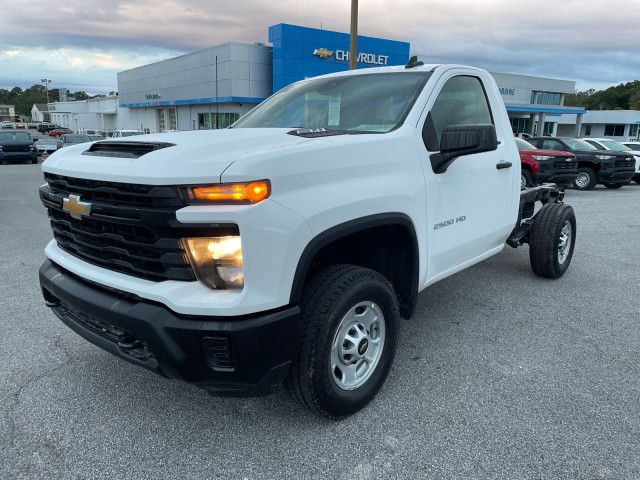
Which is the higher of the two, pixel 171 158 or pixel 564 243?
pixel 171 158

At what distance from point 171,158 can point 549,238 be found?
13.9 feet

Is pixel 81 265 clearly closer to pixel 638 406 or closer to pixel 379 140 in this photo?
pixel 379 140

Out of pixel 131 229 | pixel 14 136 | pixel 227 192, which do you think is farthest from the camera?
pixel 14 136

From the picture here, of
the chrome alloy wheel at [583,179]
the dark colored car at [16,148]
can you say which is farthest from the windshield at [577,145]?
the dark colored car at [16,148]

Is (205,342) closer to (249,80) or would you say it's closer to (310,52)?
(310,52)

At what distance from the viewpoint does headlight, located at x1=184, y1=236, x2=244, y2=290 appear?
2.26 m

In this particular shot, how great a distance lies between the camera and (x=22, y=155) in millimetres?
24328

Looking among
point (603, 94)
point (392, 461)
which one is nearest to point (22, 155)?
point (392, 461)

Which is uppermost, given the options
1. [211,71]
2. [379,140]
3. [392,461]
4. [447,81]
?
[211,71]

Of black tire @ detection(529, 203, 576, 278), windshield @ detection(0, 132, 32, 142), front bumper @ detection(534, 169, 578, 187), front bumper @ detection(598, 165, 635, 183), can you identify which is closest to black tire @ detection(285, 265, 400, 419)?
black tire @ detection(529, 203, 576, 278)

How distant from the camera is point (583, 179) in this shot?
16.4 metres

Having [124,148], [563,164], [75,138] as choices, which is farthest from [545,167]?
[75,138]

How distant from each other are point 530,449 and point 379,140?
Result: 5.96 feet

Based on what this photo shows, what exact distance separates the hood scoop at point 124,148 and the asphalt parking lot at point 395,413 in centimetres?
147
